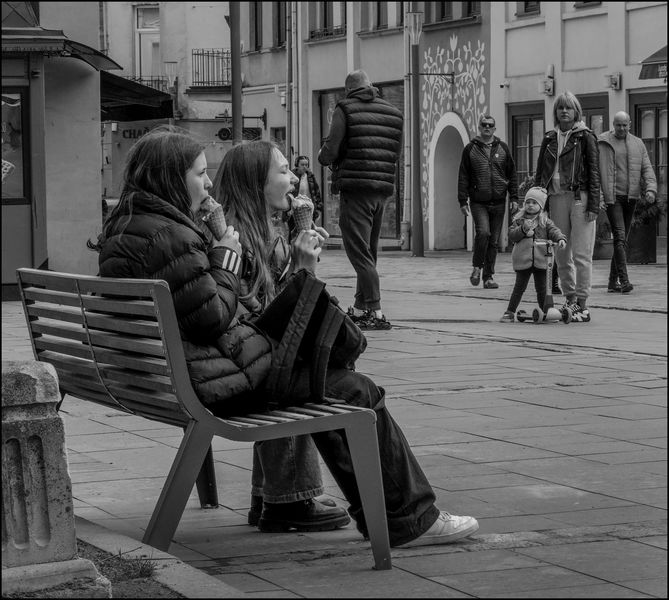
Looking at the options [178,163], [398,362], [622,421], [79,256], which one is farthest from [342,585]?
[79,256]

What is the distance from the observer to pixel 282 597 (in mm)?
4172

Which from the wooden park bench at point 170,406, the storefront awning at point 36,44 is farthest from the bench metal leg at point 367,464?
the storefront awning at point 36,44

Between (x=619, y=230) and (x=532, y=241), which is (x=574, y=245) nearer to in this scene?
(x=532, y=241)

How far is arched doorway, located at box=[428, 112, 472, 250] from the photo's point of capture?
98.3 feet

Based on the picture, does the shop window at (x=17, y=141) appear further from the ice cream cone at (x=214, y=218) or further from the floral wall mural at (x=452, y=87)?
the ice cream cone at (x=214, y=218)

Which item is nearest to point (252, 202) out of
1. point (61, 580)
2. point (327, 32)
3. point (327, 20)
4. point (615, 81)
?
point (61, 580)

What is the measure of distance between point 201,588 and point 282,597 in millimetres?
238

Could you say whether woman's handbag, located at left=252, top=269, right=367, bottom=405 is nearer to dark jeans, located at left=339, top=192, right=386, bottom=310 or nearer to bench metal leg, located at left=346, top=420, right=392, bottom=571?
bench metal leg, located at left=346, top=420, right=392, bottom=571

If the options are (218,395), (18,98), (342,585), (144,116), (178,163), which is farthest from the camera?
(144,116)

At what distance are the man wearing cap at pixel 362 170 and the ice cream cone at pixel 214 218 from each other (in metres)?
7.03

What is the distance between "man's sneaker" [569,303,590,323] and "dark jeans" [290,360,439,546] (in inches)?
319

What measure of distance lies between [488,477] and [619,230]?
1090 centimetres

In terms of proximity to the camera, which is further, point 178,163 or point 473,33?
point 473,33

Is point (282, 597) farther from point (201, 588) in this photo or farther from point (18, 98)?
point (18, 98)
